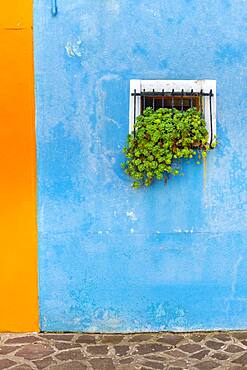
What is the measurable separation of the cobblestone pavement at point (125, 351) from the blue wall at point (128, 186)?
154mm

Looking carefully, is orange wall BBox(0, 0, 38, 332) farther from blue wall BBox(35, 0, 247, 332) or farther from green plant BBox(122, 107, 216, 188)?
green plant BBox(122, 107, 216, 188)

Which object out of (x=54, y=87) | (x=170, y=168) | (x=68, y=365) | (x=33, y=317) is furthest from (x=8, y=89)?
(x=68, y=365)

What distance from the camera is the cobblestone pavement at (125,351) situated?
4445mm

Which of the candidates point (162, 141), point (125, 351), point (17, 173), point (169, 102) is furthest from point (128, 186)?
point (125, 351)

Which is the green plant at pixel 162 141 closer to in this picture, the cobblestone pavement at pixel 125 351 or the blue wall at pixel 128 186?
the blue wall at pixel 128 186

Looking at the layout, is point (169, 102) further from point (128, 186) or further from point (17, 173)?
point (17, 173)

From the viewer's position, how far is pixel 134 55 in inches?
197

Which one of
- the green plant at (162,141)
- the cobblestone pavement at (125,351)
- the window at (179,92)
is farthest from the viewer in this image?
the window at (179,92)

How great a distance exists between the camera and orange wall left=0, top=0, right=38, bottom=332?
16.3 ft

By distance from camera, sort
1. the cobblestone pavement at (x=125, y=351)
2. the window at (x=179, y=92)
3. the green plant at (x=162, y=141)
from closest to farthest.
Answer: the cobblestone pavement at (x=125, y=351), the green plant at (x=162, y=141), the window at (x=179, y=92)

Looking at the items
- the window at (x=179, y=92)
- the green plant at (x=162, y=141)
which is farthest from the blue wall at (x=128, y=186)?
the green plant at (x=162, y=141)

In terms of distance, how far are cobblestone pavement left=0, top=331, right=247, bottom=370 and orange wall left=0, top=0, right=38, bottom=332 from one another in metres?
0.35

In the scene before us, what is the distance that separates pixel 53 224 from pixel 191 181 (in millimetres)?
1378

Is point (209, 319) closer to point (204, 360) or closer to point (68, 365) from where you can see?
point (204, 360)
